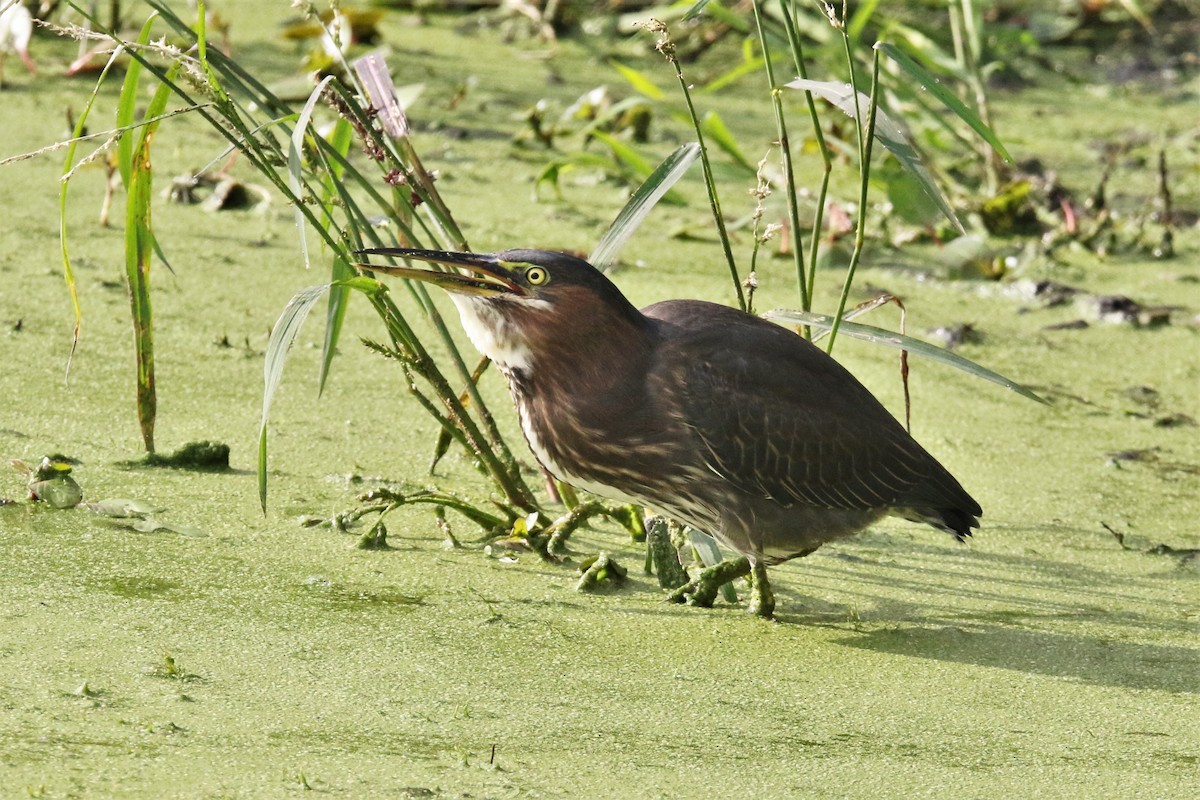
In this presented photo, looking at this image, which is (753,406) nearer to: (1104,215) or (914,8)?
(1104,215)

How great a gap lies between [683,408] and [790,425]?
0.23 meters

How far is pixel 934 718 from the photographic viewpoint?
268cm

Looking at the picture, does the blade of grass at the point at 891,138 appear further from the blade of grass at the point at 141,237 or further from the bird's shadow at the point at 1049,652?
the blade of grass at the point at 141,237

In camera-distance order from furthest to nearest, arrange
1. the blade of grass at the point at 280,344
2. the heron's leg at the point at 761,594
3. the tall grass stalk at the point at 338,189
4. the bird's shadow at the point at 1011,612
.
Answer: the heron's leg at the point at 761,594 → the bird's shadow at the point at 1011,612 → the tall grass stalk at the point at 338,189 → the blade of grass at the point at 280,344

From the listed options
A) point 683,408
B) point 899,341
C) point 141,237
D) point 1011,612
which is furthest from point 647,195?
point 1011,612

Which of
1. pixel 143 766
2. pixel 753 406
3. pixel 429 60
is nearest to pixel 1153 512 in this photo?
pixel 753 406

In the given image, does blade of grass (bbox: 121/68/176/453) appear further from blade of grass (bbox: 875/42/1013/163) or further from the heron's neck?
blade of grass (bbox: 875/42/1013/163)

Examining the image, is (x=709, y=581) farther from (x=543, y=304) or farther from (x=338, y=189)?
(x=338, y=189)

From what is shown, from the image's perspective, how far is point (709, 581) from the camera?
10.2 ft

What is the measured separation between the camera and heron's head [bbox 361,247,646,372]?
2.95m

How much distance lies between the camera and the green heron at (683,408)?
2973 millimetres

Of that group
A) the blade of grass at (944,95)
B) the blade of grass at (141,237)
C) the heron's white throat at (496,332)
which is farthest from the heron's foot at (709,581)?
the blade of grass at (141,237)

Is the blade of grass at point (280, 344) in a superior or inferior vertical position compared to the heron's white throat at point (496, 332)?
superior

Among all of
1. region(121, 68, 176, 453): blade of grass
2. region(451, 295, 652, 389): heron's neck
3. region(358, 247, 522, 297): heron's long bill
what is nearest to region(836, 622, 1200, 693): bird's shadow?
region(451, 295, 652, 389): heron's neck
